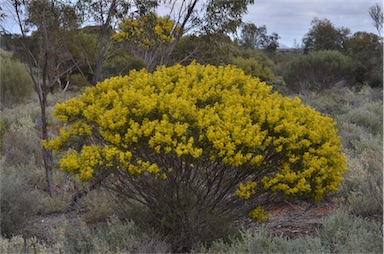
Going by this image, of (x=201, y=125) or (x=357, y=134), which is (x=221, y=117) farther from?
(x=357, y=134)

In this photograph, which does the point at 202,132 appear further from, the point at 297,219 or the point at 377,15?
the point at 377,15

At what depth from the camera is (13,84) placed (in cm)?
1889

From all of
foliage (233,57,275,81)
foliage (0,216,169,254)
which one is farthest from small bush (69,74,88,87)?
foliage (0,216,169,254)

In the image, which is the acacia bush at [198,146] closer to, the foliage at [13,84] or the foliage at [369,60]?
the foliage at [13,84]

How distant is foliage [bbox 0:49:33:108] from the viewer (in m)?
18.7

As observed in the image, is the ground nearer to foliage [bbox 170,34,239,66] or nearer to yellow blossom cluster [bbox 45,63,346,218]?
yellow blossom cluster [bbox 45,63,346,218]

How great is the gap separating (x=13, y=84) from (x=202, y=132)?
50.1ft

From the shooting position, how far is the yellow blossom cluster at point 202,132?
15.9 feet

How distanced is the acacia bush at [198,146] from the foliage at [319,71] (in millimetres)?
23296

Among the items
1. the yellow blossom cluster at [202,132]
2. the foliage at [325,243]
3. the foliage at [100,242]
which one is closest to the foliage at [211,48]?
the yellow blossom cluster at [202,132]

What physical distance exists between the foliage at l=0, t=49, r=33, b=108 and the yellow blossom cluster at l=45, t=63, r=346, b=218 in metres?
13.9

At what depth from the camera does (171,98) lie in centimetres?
505

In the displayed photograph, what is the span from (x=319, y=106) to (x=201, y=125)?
42.6ft

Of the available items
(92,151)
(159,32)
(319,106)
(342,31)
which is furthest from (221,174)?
(342,31)
